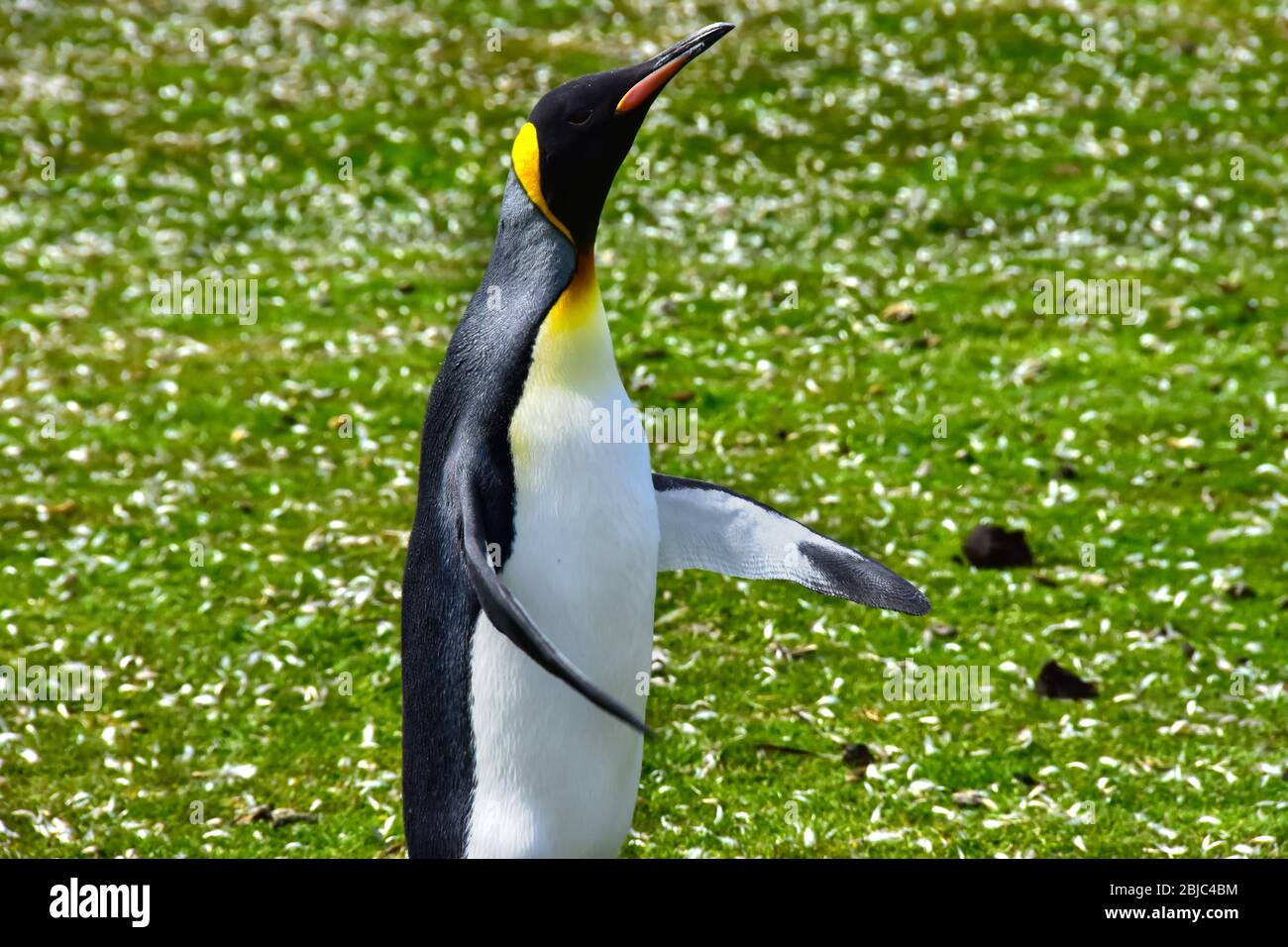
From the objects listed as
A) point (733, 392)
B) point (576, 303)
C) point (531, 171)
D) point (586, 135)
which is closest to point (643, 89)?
point (586, 135)

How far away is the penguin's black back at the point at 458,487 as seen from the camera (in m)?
4.83

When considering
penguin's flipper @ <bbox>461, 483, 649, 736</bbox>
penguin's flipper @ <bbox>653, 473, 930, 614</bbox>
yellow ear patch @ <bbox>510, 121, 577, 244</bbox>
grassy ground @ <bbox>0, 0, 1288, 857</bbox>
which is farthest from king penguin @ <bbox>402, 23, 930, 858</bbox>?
grassy ground @ <bbox>0, 0, 1288, 857</bbox>

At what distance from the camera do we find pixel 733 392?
12.0 meters

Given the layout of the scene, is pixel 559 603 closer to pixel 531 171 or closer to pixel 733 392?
pixel 531 171

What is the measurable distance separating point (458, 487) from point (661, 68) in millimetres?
Answer: 1445

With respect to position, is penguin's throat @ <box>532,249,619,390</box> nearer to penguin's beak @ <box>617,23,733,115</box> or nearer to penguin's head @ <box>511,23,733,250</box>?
penguin's head @ <box>511,23,733,250</box>

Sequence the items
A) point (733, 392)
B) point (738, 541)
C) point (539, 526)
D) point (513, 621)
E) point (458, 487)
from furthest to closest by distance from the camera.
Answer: point (733, 392) → point (738, 541) → point (539, 526) → point (458, 487) → point (513, 621)


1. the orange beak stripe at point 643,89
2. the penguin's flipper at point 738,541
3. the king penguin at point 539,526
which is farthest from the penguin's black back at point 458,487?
the penguin's flipper at point 738,541

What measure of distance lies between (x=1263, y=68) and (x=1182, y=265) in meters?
5.66

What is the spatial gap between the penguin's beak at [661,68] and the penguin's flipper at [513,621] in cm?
134

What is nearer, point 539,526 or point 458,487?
point 458,487

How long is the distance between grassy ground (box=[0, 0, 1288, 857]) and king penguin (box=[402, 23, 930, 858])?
1.99 m

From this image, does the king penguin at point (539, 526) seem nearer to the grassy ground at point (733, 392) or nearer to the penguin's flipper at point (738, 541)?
the penguin's flipper at point (738, 541)

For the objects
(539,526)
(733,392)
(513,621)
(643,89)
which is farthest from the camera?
(733,392)
